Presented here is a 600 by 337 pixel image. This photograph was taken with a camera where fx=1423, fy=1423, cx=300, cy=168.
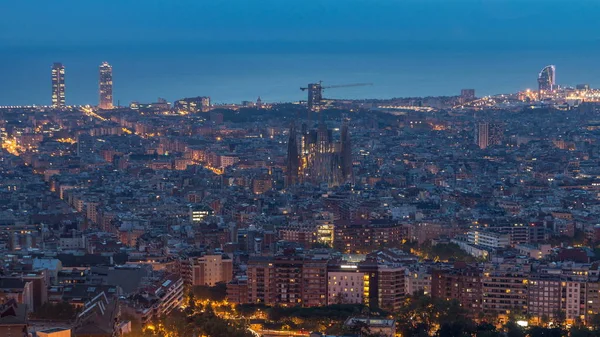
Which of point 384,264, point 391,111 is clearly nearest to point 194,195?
point 384,264

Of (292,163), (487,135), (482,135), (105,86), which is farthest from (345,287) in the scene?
(105,86)

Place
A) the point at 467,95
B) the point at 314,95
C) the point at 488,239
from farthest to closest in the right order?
the point at 467,95 → the point at 314,95 → the point at 488,239

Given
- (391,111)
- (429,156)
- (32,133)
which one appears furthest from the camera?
(391,111)

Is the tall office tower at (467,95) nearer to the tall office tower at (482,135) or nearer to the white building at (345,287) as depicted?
the tall office tower at (482,135)

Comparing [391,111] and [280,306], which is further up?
[391,111]

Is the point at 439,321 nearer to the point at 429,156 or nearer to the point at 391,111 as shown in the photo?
the point at 429,156

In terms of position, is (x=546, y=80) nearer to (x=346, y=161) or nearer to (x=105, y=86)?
(x=105, y=86)

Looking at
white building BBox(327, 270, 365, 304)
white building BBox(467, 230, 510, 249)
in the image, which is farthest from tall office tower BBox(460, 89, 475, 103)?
white building BBox(327, 270, 365, 304)

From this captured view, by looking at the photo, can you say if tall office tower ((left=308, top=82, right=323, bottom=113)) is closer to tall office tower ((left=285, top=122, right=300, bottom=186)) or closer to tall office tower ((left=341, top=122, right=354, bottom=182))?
tall office tower ((left=341, top=122, right=354, bottom=182))
